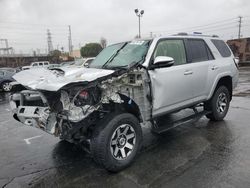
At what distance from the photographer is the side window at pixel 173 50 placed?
171 inches

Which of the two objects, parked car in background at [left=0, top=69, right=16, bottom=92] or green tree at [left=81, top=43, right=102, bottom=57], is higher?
green tree at [left=81, top=43, right=102, bottom=57]

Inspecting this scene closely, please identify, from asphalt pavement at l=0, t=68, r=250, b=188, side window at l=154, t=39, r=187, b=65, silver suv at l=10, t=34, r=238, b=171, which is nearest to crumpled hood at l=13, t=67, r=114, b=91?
silver suv at l=10, t=34, r=238, b=171

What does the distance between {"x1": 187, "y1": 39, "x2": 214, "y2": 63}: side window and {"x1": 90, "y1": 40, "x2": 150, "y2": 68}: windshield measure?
3.50 ft

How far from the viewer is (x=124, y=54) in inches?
176

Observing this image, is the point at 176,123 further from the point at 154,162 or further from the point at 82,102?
the point at 82,102

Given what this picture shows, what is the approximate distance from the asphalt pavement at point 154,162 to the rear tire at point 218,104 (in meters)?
0.24

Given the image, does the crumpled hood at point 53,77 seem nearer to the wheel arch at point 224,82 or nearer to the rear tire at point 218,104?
the wheel arch at point 224,82

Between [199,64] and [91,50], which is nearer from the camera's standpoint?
[199,64]

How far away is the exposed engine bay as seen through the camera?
3.22m

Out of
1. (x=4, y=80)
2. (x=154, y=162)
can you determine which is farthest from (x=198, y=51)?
(x=4, y=80)

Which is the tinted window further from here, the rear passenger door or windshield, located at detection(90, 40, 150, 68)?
windshield, located at detection(90, 40, 150, 68)

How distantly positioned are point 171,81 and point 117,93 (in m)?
1.15

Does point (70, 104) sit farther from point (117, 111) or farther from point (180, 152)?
point (180, 152)

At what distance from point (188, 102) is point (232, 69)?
1820 mm
